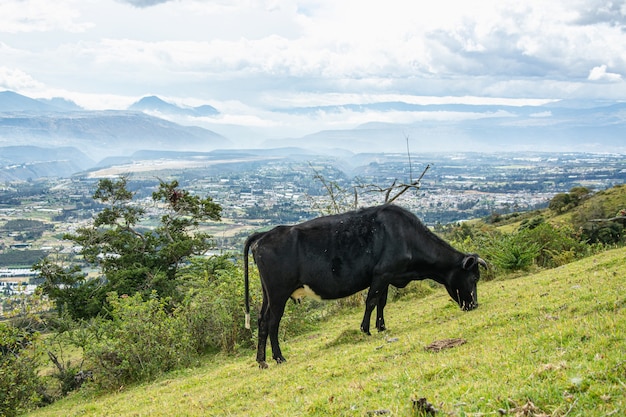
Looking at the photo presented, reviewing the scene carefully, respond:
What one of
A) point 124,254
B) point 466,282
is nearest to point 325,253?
point 466,282

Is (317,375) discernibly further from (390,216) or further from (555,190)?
(555,190)

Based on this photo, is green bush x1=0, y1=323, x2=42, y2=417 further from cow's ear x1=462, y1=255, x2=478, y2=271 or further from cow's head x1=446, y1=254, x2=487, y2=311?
cow's ear x1=462, y1=255, x2=478, y2=271

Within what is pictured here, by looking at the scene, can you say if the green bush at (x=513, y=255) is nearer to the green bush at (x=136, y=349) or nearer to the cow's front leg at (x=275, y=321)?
the cow's front leg at (x=275, y=321)

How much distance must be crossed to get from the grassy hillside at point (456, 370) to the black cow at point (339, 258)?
93 centimetres

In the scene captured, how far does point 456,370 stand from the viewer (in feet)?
19.2

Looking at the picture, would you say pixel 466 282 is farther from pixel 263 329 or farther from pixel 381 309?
pixel 263 329

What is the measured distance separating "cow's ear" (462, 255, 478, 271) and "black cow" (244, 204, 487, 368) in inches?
2.3

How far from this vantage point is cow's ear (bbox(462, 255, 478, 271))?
35.0 feet

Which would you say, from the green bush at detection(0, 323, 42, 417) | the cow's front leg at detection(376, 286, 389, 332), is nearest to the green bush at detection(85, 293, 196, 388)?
the green bush at detection(0, 323, 42, 417)

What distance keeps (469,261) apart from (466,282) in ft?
1.55

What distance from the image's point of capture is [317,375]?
7.68 meters

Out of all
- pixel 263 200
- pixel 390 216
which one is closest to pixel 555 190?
pixel 263 200

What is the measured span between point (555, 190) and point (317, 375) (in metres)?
109

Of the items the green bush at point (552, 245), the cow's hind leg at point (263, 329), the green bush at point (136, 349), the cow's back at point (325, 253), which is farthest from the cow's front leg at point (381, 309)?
the green bush at point (552, 245)
